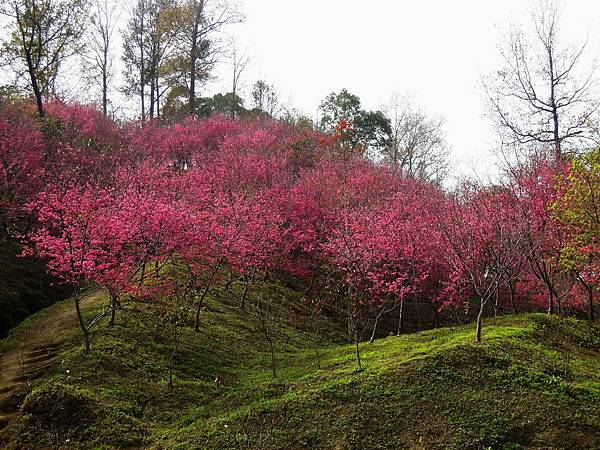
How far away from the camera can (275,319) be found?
1881 cm

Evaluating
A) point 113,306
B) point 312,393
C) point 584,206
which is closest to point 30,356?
point 113,306

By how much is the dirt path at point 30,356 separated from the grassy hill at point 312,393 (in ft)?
0.13

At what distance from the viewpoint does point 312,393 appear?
1077 cm

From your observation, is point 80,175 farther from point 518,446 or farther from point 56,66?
point 518,446

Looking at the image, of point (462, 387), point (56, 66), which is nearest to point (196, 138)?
point (56, 66)

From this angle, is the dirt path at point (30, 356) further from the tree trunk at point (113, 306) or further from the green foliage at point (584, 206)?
the green foliage at point (584, 206)

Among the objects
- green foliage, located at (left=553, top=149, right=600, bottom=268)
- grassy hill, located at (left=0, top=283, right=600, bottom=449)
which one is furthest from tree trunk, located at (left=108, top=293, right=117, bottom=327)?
green foliage, located at (left=553, top=149, right=600, bottom=268)

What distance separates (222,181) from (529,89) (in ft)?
45.1

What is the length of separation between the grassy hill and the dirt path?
40 millimetres

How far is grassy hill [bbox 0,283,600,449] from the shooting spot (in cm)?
926

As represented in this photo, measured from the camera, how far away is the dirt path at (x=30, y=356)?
1079 centimetres

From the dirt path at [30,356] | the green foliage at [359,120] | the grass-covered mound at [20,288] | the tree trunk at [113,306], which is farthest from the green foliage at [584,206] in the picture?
the green foliage at [359,120]

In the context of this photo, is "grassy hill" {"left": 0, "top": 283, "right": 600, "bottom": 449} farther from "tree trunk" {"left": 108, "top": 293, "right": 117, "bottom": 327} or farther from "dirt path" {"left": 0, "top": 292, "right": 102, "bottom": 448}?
"tree trunk" {"left": 108, "top": 293, "right": 117, "bottom": 327}

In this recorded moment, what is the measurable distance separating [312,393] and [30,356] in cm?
750
